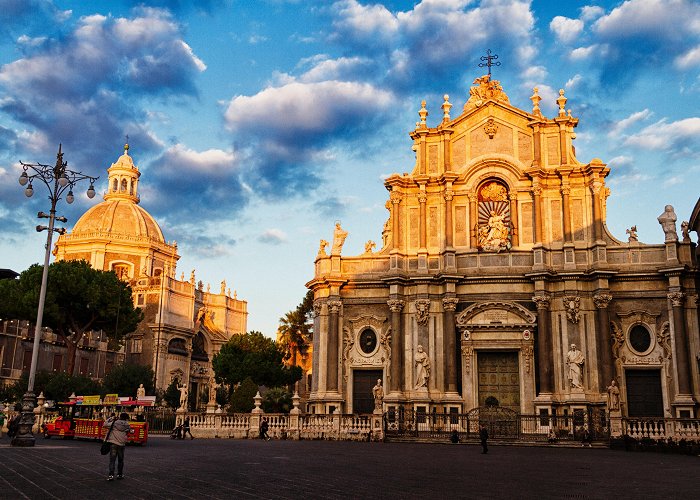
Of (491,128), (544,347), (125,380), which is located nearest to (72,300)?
(125,380)

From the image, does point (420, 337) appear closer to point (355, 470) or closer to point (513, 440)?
point (513, 440)

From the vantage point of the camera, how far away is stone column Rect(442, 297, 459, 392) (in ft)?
115

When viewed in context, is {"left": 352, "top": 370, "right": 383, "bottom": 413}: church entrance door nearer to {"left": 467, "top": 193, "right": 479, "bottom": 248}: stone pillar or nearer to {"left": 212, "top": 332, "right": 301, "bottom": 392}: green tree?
{"left": 467, "top": 193, "right": 479, "bottom": 248}: stone pillar

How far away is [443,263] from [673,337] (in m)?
11.4

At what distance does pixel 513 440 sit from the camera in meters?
30.5

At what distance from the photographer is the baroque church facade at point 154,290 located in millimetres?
68500

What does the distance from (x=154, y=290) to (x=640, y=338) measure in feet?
157

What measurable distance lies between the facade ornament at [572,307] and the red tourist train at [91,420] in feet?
65.3

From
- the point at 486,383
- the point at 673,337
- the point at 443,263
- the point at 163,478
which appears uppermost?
the point at 443,263

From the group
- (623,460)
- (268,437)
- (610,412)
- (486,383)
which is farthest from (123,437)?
(486,383)

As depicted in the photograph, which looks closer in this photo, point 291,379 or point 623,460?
point 623,460

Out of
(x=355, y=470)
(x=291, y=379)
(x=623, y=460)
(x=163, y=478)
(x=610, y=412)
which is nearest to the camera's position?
(x=163, y=478)

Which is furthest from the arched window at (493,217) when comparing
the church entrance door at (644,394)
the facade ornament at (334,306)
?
the church entrance door at (644,394)

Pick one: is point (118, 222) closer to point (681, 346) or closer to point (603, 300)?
point (603, 300)
